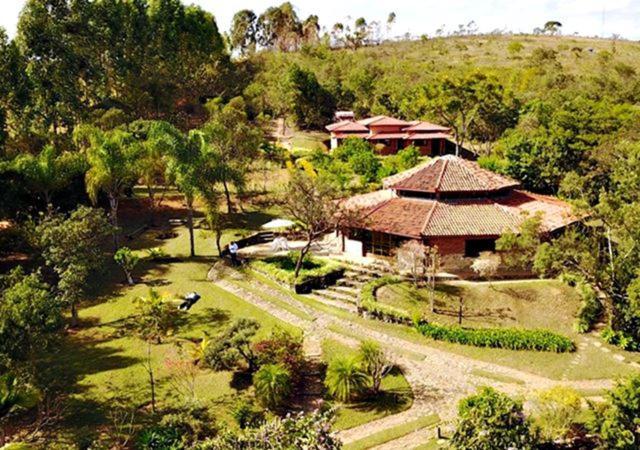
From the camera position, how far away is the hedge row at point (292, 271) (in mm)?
28516

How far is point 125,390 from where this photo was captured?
19547 mm

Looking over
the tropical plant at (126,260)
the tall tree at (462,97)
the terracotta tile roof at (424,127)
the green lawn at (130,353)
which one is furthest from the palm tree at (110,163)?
the terracotta tile roof at (424,127)

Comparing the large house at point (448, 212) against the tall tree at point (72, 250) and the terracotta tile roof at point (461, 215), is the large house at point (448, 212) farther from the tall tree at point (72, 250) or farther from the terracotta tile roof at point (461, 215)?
the tall tree at point (72, 250)

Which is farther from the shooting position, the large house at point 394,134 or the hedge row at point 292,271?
the large house at point 394,134

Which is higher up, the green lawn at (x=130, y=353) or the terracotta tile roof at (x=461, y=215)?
the terracotta tile roof at (x=461, y=215)

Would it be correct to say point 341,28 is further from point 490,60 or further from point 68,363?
point 68,363

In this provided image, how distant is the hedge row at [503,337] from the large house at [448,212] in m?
6.32

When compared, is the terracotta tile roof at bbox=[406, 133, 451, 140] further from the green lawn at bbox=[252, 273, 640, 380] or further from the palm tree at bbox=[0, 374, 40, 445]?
the palm tree at bbox=[0, 374, 40, 445]

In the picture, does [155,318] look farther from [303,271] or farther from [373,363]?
[303,271]

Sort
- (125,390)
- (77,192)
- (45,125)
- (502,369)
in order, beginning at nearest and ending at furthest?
1. (125,390)
2. (502,369)
3. (77,192)
4. (45,125)

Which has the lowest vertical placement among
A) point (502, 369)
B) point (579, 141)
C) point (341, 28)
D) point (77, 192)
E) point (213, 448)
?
point (502, 369)

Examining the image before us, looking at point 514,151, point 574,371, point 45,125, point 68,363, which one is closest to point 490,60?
point 514,151

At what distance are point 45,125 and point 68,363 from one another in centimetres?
2937

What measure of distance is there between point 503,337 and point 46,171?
93.1 ft
